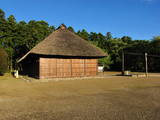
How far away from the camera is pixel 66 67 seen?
66.0 feet

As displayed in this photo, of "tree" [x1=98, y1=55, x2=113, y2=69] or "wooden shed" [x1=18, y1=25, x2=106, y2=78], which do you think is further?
"tree" [x1=98, y1=55, x2=113, y2=69]

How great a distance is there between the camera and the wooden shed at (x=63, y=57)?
18781 millimetres

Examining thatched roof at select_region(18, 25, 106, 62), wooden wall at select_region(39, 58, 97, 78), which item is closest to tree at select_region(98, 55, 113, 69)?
thatched roof at select_region(18, 25, 106, 62)

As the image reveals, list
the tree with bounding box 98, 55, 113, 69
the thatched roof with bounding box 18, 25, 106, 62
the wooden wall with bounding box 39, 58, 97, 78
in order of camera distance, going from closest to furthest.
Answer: the thatched roof with bounding box 18, 25, 106, 62, the wooden wall with bounding box 39, 58, 97, 78, the tree with bounding box 98, 55, 113, 69

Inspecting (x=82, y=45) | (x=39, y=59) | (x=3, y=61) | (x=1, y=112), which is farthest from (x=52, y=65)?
(x=1, y=112)

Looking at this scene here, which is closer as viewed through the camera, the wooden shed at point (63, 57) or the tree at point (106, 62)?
the wooden shed at point (63, 57)

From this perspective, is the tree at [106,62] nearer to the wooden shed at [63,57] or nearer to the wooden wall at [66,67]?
the wooden shed at [63,57]

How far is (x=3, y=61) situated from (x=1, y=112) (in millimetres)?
18167

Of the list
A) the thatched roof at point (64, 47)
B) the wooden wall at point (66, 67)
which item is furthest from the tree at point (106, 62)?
the wooden wall at point (66, 67)

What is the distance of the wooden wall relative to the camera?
18969mm

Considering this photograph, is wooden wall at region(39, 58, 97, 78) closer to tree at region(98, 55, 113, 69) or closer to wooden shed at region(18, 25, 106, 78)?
wooden shed at region(18, 25, 106, 78)

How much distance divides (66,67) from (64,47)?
2.64 metres

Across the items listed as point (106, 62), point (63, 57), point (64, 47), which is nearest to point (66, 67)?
point (63, 57)

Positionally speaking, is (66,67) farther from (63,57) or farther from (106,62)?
(106,62)
